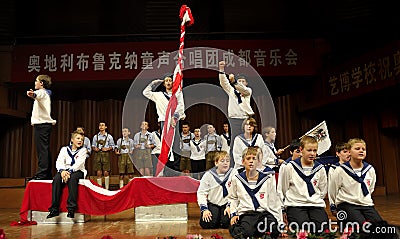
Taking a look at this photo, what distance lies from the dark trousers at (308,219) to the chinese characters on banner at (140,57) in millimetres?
4692

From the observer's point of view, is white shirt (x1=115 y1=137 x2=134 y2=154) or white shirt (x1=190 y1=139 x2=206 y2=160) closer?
white shirt (x1=190 y1=139 x2=206 y2=160)

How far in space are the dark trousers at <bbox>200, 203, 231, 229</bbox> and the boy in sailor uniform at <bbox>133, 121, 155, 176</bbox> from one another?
114 inches

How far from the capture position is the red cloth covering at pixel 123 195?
4059 mm

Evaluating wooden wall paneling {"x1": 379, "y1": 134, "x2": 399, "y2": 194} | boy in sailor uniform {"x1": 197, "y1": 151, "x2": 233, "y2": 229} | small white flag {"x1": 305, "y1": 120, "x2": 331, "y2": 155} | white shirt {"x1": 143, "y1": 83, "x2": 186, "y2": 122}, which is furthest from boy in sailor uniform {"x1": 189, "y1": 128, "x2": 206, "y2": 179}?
wooden wall paneling {"x1": 379, "y1": 134, "x2": 399, "y2": 194}

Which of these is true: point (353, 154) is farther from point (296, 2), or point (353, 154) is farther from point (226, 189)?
point (296, 2)

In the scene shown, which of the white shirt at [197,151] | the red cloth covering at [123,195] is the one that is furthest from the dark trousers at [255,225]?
the white shirt at [197,151]

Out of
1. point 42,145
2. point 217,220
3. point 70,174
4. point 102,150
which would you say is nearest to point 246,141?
point 217,220

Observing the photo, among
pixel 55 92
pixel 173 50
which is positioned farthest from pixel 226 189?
pixel 55 92

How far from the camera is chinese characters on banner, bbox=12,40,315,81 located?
7363 mm

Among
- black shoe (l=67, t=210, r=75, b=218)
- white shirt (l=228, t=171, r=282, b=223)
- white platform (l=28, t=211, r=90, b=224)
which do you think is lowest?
white platform (l=28, t=211, r=90, b=224)

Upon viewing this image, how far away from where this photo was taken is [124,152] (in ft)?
23.7

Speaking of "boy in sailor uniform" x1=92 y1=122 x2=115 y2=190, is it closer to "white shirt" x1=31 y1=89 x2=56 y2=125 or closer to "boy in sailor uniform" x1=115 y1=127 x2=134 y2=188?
"boy in sailor uniform" x1=115 y1=127 x2=134 y2=188

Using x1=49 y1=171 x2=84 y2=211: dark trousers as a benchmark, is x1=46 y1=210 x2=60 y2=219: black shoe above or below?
below

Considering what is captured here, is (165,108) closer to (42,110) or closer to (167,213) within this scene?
(167,213)
